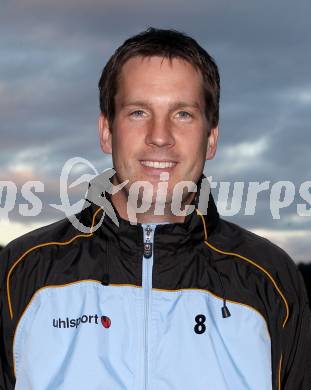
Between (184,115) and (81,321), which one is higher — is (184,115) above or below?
above

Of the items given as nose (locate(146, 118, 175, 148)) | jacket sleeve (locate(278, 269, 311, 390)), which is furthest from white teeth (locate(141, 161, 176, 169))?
jacket sleeve (locate(278, 269, 311, 390))

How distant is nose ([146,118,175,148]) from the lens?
448 centimetres

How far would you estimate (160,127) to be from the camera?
178 inches

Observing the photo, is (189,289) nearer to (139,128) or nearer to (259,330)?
(259,330)

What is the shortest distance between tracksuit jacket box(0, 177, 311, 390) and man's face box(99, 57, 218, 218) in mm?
350

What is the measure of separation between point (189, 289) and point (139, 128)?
111cm

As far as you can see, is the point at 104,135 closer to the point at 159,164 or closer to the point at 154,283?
the point at 159,164

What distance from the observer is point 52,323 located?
4527 mm

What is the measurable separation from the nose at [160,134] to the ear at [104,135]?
0.55 meters

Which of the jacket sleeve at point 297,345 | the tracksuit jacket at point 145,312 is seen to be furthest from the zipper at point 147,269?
the jacket sleeve at point 297,345

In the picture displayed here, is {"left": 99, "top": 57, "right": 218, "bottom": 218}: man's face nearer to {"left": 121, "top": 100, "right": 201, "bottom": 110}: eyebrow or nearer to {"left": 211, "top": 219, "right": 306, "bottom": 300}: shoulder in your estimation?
{"left": 121, "top": 100, "right": 201, "bottom": 110}: eyebrow

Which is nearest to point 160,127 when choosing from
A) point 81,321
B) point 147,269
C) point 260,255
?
point 147,269

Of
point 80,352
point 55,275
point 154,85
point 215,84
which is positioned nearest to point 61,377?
point 80,352

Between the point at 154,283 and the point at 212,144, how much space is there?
3.79 ft
